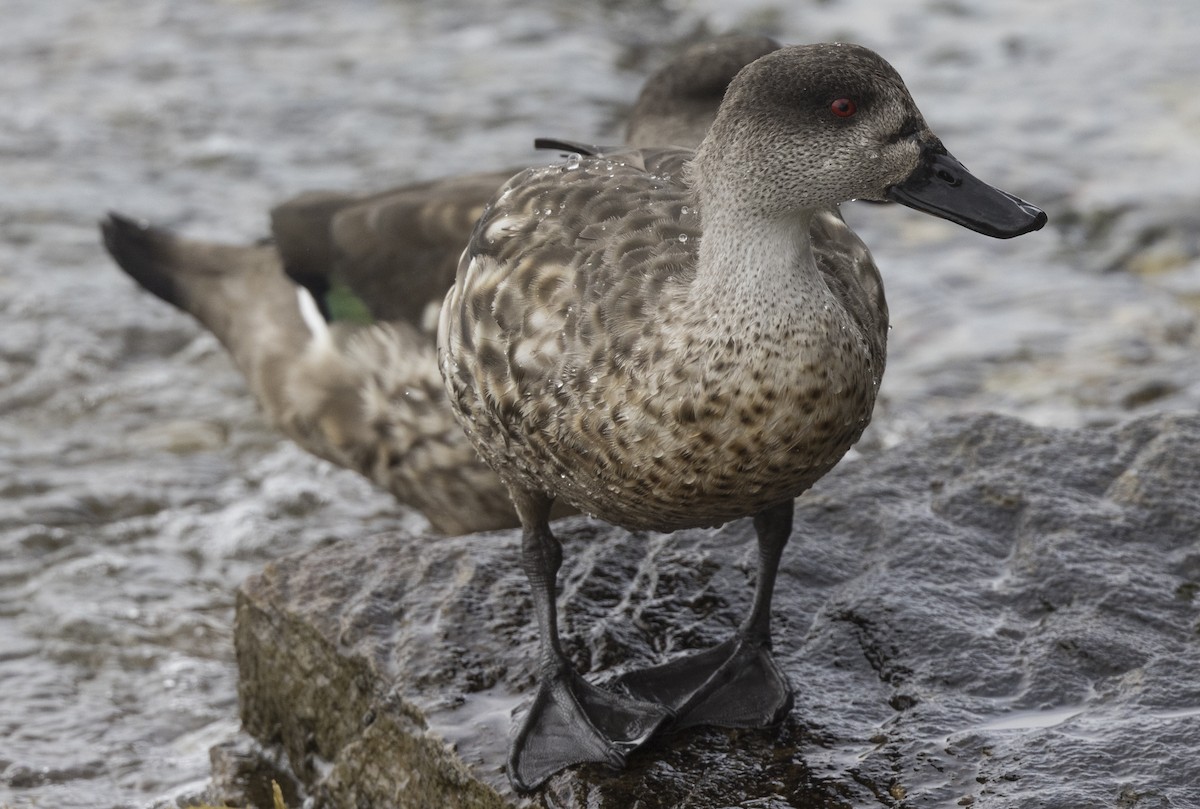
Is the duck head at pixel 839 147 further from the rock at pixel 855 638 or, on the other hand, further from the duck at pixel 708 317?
the rock at pixel 855 638

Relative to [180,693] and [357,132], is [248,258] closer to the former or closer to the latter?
[180,693]

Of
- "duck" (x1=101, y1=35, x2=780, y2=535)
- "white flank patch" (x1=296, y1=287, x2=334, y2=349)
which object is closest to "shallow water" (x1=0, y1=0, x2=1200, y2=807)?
"duck" (x1=101, y1=35, x2=780, y2=535)

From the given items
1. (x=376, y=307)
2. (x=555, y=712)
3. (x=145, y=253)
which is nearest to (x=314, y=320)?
(x=376, y=307)

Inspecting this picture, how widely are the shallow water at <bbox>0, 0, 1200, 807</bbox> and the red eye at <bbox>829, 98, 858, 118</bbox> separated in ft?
8.86

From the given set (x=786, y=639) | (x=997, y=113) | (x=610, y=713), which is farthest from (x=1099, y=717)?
(x=997, y=113)

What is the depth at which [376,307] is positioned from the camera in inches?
223

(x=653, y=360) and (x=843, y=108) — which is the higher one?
(x=843, y=108)

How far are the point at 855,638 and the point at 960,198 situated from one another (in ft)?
4.12

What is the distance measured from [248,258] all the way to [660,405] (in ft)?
12.5

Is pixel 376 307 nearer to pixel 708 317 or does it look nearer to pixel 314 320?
pixel 314 320

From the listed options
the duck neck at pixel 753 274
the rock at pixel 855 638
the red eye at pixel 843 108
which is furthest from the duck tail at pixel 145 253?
the red eye at pixel 843 108

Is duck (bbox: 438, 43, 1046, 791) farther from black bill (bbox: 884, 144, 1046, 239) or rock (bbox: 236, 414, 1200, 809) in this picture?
rock (bbox: 236, 414, 1200, 809)

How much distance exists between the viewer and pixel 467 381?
355 cm

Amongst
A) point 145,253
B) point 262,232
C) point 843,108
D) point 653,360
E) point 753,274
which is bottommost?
point 262,232
